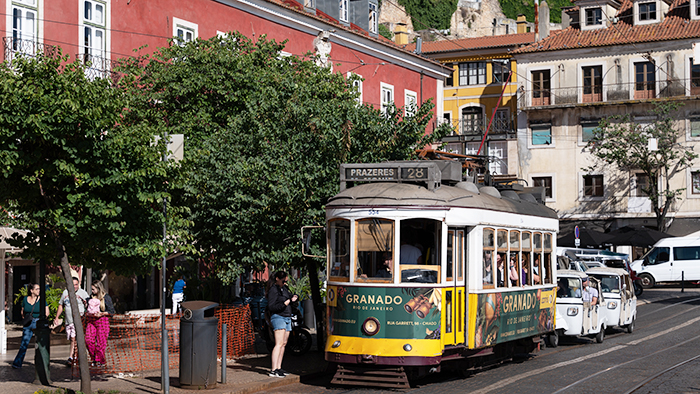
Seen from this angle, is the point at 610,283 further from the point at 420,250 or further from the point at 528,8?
the point at 528,8

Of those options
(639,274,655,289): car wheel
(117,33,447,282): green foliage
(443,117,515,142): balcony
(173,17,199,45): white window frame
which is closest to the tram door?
(117,33,447,282): green foliage

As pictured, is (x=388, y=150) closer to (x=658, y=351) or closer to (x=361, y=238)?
(x=361, y=238)

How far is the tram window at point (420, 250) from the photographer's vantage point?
42.8 feet

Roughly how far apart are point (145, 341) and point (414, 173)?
6.25 metres

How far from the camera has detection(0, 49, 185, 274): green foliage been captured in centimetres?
1106

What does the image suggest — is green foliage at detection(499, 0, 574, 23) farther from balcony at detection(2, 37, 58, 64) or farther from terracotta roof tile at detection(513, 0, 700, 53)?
balcony at detection(2, 37, 58, 64)

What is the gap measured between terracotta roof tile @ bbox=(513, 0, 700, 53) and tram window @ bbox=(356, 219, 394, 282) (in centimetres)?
4265

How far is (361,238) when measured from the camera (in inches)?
522

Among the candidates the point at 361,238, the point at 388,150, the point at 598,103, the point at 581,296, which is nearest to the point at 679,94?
the point at 598,103

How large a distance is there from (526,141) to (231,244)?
40.7m

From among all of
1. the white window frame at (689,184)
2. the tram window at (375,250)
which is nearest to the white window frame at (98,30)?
the tram window at (375,250)

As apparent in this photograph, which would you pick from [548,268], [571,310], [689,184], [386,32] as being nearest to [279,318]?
[548,268]

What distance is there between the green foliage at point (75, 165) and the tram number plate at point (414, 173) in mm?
3707

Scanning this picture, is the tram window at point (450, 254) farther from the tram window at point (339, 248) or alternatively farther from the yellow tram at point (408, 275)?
the tram window at point (339, 248)
